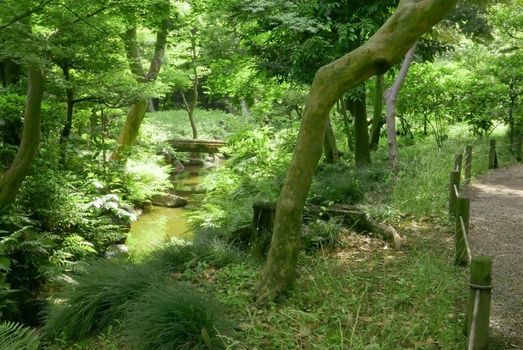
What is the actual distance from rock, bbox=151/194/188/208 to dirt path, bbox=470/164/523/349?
27.0 feet

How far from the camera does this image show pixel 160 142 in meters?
18.0

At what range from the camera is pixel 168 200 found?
1452 cm

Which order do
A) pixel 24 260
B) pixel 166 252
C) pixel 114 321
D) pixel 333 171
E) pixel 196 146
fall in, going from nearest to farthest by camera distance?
pixel 114 321
pixel 166 252
pixel 24 260
pixel 333 171
pixel 196 146

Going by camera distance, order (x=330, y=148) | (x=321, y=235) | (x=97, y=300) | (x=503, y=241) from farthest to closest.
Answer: (x=330, y=148) → (x=321, y=235) → (x=503, y=241) → (x=97, y=300)

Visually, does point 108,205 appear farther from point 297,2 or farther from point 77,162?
point 297,2

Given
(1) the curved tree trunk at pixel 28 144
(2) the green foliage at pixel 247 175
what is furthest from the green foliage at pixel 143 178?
(1) the curved tree trunk at pixel 28 144

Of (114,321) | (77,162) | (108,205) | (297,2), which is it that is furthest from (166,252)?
(77,162)

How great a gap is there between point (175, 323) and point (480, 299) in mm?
2334

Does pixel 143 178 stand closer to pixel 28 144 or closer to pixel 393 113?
pixel 28 144

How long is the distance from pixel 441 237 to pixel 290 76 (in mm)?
4603

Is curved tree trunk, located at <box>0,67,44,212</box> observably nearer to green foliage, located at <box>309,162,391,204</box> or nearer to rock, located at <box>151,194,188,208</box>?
green foliage, located at <box>309,162,391,204</box>

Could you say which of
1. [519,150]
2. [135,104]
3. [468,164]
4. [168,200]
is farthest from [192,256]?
[519,150]

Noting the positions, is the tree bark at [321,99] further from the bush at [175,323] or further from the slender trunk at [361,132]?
the slender trunk at [361,132]

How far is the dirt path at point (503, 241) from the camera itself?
3.95m
